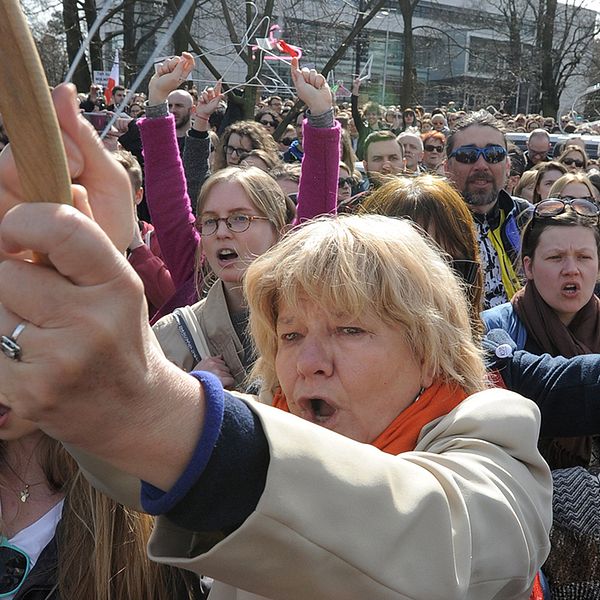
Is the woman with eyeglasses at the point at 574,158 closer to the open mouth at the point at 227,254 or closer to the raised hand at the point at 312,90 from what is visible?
the raised hand at the point at 312,90

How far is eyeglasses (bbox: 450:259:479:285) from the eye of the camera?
2590 mm

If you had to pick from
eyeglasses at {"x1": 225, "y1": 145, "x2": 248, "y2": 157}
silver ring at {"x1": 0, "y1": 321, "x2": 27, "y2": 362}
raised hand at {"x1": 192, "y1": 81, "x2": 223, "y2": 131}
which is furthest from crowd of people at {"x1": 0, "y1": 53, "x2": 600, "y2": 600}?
eyeglasses at {"x1": 225, "y1": 145, "x2": 248, "y2": 157}

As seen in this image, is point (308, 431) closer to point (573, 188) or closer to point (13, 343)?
point (13, 343)

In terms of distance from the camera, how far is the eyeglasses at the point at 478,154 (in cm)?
460

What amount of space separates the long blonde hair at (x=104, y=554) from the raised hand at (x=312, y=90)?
206cm

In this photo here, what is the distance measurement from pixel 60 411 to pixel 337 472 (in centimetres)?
35

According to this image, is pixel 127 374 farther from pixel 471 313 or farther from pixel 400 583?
pixel 471 313

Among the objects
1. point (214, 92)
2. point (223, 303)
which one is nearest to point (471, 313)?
point (223, 303)

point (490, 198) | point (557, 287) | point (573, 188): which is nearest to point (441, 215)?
point (557, 287)

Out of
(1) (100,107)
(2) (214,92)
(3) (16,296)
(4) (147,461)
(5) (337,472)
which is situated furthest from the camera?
(1) (100,107)

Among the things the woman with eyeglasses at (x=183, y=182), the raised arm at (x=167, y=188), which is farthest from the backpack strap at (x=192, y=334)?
the raised arm at (x=167, y=188)

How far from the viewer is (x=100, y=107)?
22.7 feet

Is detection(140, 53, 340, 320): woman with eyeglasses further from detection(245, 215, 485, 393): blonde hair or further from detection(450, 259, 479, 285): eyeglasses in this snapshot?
detection(245, 215, 485, 393): blonde hair

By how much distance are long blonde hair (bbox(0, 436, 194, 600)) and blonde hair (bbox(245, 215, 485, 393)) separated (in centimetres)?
53
